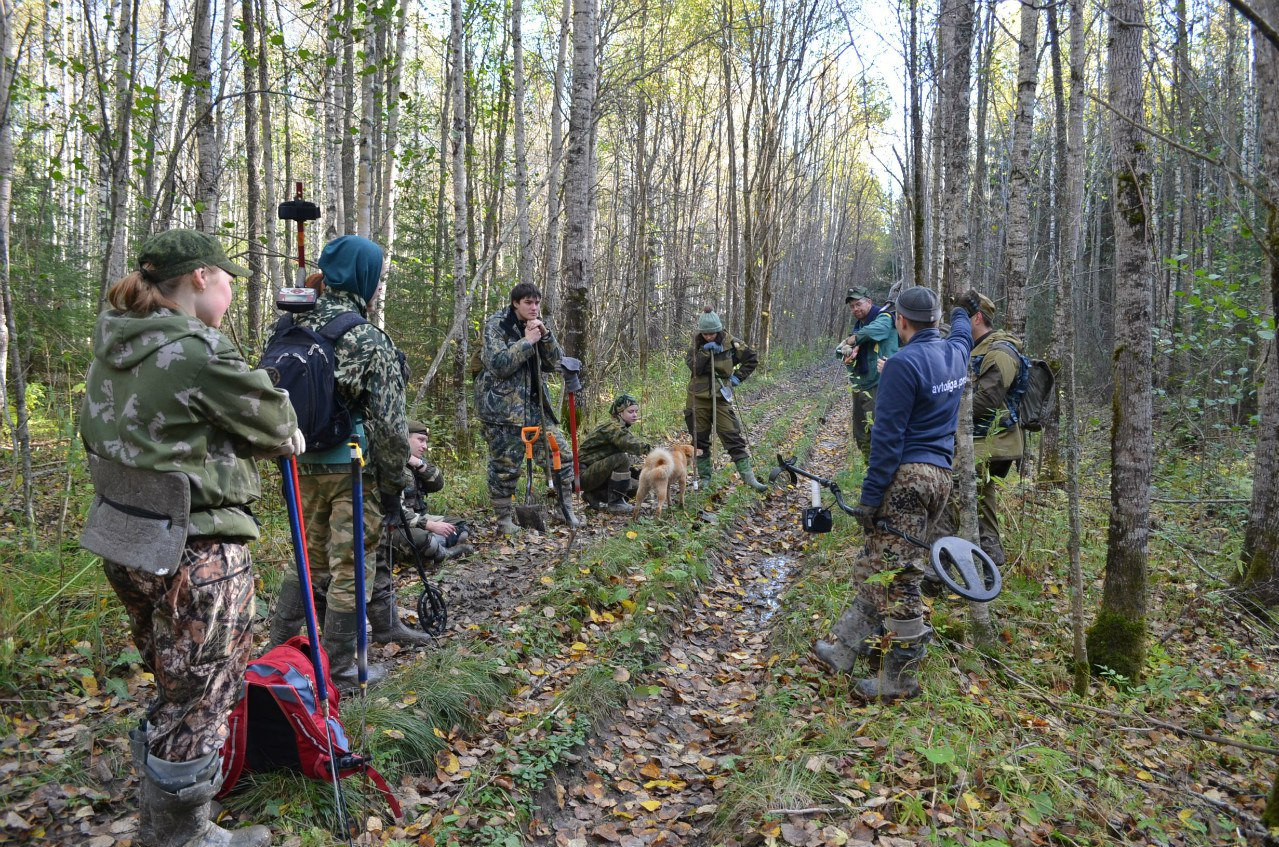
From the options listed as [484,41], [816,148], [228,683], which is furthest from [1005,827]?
[816,148]

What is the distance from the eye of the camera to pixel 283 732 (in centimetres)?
325

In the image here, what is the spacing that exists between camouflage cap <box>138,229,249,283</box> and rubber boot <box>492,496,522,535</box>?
4.98 metres

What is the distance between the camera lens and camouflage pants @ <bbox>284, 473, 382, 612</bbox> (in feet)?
13.5

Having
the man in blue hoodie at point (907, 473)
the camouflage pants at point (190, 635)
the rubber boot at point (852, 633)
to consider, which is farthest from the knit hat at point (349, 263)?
the rubber boot at point (852, 633)

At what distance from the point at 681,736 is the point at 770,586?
293 centimetres

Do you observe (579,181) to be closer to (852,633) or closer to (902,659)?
(852,633)

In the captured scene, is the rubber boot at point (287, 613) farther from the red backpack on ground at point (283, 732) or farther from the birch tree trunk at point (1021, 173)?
the birch tree trunk at point (1021, 173)

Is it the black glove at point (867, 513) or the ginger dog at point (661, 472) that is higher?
the black glove at point (867, 513)

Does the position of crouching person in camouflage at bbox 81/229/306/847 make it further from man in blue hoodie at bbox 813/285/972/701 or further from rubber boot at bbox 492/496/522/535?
rubber boot at bbox 492/496/522/535

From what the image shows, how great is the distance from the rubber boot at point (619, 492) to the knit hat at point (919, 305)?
4955 millimetres

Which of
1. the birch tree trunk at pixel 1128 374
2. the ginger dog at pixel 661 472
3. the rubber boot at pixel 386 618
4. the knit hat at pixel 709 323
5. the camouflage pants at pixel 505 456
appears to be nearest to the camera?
the birch tree trunk at pixel 1128 374

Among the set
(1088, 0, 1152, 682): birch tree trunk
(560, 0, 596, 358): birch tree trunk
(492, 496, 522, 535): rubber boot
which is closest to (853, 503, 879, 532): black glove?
(1088, 0, 1152, 682): birch tree trunk

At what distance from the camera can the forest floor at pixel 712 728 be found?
3.29 meters

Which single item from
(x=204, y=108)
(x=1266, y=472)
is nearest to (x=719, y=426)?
(x=1266, y=472)
